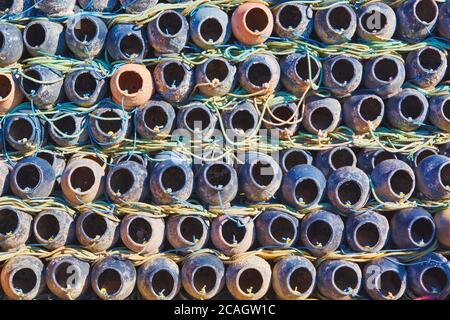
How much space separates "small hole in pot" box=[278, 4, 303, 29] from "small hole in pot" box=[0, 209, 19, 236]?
6.15 feet

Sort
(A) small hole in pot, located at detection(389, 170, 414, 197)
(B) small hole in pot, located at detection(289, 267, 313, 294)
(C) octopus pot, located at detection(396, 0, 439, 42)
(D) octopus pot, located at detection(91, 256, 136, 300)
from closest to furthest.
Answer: (D) octopus pot, located at detection(91, 256, 136, 300), (B) small hole in pot, located at detection(289, 267, 313, 294), (A) small hole in pot, located at detection(389, 170, 414, 197), (C) octopus pot, located at detection(396, 0, 439, 42)

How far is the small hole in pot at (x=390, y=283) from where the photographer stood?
10.8ft

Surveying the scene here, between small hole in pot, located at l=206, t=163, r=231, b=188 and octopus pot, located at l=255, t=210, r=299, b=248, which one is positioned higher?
small hole in pot, located at l=206, t=163, r=231, b=188

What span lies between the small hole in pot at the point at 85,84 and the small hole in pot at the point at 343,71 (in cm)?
139

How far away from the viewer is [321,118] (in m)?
3.56

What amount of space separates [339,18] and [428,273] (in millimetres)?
1555

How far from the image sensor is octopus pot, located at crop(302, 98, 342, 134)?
3498mm

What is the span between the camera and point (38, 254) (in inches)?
130

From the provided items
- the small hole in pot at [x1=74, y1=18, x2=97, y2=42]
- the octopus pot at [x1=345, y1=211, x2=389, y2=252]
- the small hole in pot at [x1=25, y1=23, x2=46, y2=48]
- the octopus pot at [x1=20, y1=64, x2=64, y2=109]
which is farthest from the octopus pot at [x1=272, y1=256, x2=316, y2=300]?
the small hole in pot at [x1=25, y1=23, x2=46, y2=48]

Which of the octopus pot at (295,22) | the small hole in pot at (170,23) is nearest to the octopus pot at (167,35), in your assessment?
the small hole in pot at (170,23)

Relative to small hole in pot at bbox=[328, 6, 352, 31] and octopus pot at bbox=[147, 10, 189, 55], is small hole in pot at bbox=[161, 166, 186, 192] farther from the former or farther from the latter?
small hole in pot at bbox=[328, 6, 352, 31]

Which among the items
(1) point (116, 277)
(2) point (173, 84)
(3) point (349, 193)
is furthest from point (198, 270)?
(2) point (173, 84)

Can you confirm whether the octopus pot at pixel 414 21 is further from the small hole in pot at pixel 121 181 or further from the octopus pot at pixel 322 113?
the small hole in pot at pixel 121 181

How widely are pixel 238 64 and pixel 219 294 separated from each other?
4.29 feet
